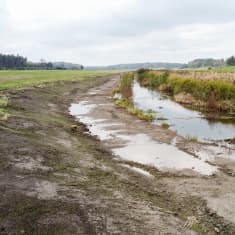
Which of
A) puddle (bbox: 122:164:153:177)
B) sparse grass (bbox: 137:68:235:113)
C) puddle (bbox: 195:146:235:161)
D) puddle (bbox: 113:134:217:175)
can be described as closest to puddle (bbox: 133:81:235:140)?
sparse grass (bbox: 137:68:235:113)

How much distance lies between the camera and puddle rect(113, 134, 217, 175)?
1157cm

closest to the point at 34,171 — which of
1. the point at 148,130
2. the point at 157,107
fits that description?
the point at 148,130

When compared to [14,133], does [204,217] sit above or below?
below

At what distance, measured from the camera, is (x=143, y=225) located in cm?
664

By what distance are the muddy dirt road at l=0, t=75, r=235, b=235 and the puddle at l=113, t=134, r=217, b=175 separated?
1.02 feet

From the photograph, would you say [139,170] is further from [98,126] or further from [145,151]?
[98,126]

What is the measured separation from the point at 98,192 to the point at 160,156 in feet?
17.2

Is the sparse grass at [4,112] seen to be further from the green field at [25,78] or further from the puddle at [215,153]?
the green field at [25,78]

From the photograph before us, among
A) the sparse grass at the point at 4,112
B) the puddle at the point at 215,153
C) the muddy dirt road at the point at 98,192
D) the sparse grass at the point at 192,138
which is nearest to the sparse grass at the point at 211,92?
the sparse grass at the point at 192,138

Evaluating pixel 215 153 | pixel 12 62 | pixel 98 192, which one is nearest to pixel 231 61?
pixel 12 62

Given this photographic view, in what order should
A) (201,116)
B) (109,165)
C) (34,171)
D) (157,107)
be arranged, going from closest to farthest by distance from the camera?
(34,171) → (109,165) → (201,116) → (157,107)

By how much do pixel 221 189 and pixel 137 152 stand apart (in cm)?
481

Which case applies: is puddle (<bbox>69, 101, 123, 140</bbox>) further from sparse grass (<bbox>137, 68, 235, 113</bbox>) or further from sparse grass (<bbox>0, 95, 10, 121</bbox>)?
sparse grass (<bbox>137, 68, 235, 113</bbox>)

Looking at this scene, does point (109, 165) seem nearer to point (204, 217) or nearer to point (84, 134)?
point (204, 217)
